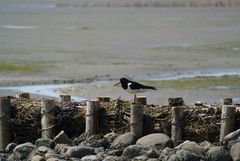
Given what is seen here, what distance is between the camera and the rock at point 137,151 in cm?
1352

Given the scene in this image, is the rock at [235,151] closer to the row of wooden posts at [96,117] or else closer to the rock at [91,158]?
the row of wooden posts at [96,117]

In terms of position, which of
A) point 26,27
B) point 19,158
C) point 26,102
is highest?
point 26,27

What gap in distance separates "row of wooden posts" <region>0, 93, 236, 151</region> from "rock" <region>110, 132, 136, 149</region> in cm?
20

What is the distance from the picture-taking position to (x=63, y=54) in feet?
107

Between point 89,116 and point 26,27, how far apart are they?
107 feet

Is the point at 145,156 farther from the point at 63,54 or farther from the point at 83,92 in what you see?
the point at 63,54

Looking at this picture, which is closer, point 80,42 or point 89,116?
point 89,116

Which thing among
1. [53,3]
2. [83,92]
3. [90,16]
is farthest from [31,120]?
[53,3]

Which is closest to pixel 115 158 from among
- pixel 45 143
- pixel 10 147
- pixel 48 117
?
pixel 45 143

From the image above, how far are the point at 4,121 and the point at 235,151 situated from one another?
4903 mm

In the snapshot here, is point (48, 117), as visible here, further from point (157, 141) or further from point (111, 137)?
point (157, 141)

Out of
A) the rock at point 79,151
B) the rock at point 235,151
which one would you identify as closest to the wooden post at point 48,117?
the rock at point 79,151

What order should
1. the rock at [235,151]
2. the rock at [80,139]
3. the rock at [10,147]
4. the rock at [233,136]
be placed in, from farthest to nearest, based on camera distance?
the rock at [10,147] → the rock at [80,139] → the rock at [233,136] → the rock at [235,151]

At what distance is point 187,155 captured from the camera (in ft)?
43.1
